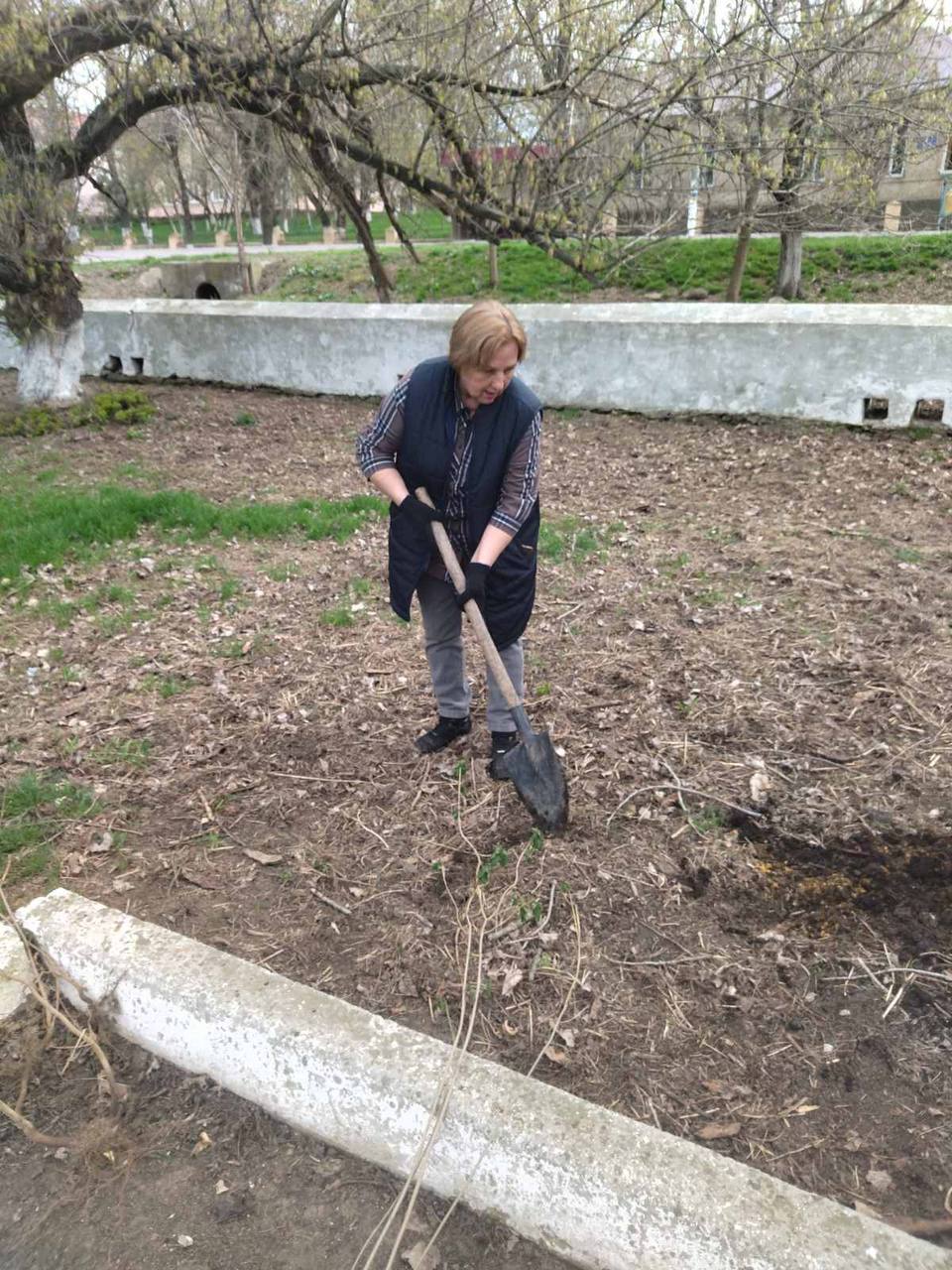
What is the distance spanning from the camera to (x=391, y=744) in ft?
13.3

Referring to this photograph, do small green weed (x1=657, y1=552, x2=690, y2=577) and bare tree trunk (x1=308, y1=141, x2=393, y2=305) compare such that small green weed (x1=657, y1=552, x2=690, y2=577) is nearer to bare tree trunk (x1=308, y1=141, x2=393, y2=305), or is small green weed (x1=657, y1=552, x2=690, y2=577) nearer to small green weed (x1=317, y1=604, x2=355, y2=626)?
small green weed (x1=317, y1=604, x2=355, y2=626)

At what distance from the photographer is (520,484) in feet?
10.6

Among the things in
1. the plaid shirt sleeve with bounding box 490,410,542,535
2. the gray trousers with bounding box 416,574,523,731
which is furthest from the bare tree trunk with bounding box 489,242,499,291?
the plaid shirt sleeve with bounding box 490,410,542,535

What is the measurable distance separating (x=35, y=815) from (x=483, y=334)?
8.52ft

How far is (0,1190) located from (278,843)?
141 centimetres

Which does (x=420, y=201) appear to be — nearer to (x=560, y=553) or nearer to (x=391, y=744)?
(x=560, y=553)

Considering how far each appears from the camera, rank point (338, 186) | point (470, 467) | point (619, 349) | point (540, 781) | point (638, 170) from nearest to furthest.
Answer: point (470, 467) → point (540, 781) → point (638, 170) → point (619, 349) → point (338, 186)

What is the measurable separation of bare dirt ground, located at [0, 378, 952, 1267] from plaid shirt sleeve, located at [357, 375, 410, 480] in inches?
52.0

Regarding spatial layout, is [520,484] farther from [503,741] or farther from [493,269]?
[493,269]

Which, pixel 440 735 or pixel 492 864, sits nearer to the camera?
pixel 492 864

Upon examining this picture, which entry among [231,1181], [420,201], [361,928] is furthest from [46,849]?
[420,201]

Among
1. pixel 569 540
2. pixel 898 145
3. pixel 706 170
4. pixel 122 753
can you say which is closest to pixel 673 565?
pixel 569 540

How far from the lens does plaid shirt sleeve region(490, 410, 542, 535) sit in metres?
3.19

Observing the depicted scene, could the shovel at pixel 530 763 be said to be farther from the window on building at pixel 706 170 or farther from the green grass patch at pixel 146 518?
the window on building at pixel 706 170
